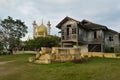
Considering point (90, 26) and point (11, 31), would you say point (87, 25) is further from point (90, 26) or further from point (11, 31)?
point (11, 31)

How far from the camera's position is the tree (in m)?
51.2

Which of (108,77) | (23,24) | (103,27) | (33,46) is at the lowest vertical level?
(108,77)

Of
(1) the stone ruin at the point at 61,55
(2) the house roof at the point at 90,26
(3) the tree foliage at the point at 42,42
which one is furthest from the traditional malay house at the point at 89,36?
(1) the stone ruin at the point at 61,55

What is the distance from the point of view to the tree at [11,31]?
5122 centimetres

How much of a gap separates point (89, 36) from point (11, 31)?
24943 millimetres

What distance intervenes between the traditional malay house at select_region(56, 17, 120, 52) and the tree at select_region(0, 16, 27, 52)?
19.0 metres

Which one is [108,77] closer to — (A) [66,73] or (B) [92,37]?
(A) [66,73]

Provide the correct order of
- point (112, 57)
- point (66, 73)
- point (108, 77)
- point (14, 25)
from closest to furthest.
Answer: point (108, 77), point (66, 73), point (112, 57), point (14, 25)

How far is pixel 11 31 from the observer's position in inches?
2030

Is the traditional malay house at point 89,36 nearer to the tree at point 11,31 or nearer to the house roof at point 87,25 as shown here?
the house roof at point 87,25

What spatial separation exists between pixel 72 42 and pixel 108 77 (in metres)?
23.5

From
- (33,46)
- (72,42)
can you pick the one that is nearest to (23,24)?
(33,46)

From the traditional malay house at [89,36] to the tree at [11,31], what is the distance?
62.5ft

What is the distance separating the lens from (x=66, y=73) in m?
14.0
